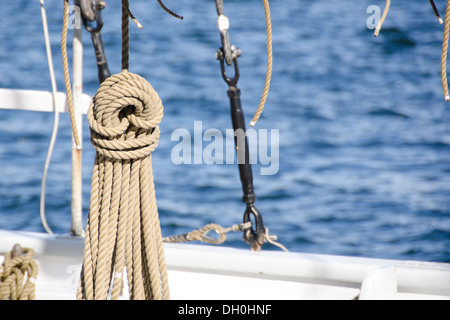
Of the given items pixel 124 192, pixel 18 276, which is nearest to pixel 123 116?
pixel 124 192

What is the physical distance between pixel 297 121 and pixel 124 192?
5134mm

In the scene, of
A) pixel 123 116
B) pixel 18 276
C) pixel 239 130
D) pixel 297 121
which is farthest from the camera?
pixel 297 121

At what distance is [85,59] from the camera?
7570 millimetres

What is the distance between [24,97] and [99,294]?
0.89 m

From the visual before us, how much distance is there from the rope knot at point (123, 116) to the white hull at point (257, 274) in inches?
28.0

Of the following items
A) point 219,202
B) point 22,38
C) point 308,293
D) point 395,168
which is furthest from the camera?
point 22,38

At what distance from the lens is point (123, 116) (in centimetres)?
126

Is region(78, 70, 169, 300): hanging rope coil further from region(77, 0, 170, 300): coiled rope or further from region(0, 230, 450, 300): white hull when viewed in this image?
region(0, 230, 450, 300): white hull

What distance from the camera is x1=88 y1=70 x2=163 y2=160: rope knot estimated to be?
1214 mm

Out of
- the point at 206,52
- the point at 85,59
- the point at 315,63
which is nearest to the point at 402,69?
the point at 315,63

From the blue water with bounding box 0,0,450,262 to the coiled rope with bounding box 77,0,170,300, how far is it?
3.07 metres

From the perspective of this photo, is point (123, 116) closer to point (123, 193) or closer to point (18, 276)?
point (123, 193)

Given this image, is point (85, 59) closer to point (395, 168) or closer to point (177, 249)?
point (395, 168)

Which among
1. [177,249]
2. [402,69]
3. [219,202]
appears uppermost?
[402,69]
